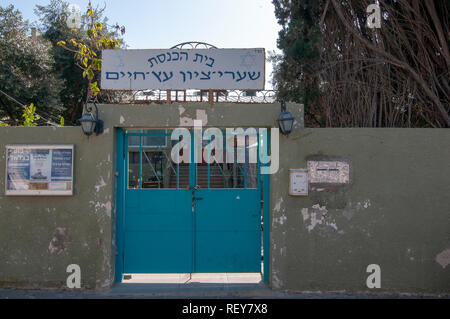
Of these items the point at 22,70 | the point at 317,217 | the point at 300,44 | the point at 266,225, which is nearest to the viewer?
the point at 317,217

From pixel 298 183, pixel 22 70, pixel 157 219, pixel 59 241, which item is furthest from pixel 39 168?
pixel 22 70

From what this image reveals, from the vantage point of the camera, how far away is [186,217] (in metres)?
5.08

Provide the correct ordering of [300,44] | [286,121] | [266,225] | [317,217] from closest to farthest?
1. [286,121]
2. [317,217]
3. [266,225]
4. [300,44]

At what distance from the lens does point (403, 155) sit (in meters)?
4.84

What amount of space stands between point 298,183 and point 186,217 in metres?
1.65

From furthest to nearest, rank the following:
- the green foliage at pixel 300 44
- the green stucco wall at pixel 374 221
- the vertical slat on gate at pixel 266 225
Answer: the green foliage at pixel 300 44, the vertical slat on gate at pixel 266 225, the green stucco wall at pixel 374 221

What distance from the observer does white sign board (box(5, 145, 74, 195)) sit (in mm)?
4879

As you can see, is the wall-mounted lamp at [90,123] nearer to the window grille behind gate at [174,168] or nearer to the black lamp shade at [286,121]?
the window grille behind gate at [174,168]

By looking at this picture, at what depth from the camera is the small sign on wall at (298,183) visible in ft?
15.7

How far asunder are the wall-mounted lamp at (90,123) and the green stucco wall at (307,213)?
0.09 metres

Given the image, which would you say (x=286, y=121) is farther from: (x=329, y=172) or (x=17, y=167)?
(x=17, y=167)

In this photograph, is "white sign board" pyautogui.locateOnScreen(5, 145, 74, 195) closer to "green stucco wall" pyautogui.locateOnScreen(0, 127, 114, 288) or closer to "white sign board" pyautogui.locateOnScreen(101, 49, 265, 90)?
"green stucco wall" pyautogui.locateOnScreen(0, 127, 114, 288)

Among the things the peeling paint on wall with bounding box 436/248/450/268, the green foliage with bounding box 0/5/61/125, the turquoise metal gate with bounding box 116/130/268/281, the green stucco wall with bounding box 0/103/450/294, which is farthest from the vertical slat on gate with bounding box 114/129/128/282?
the green foliage with bounding box 0/5/61/125

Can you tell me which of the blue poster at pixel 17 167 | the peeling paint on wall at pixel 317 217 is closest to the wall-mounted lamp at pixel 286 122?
the peeling paint on wall at pixel 317 217
